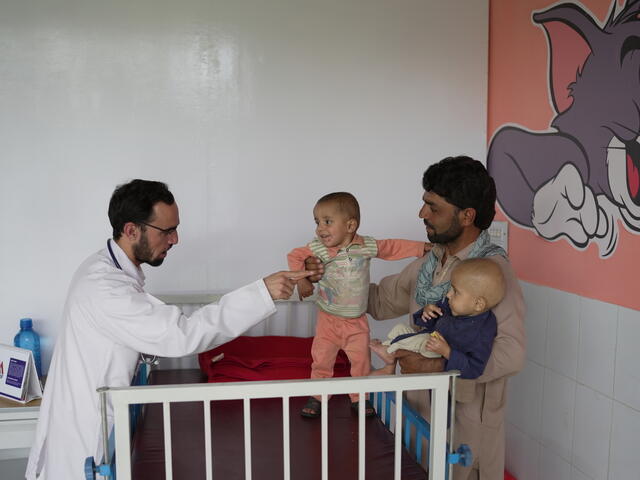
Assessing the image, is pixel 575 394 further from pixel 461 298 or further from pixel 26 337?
pixel 26 337

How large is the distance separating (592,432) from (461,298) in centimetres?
102

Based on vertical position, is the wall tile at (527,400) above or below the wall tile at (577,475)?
above

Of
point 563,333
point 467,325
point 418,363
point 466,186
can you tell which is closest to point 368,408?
point 418,363

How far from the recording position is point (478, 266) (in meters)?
1.55

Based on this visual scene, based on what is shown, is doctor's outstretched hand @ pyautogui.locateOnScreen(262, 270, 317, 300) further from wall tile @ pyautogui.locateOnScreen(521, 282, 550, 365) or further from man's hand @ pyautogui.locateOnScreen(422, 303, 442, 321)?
wall tile @ pyautogui.locateOnScreen(521, 282, 550, 365)

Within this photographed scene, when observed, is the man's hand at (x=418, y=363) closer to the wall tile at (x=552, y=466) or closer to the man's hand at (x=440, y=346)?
the man's hand at (x=440, y=346)

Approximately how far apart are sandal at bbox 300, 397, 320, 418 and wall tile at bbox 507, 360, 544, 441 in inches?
41.1

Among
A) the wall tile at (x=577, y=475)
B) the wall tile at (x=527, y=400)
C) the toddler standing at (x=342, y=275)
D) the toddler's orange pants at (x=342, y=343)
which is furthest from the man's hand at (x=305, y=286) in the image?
the wall tile at (x=577, y=475)

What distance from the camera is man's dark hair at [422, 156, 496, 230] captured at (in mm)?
1744

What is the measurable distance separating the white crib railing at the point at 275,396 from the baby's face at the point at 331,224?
641 millimetres

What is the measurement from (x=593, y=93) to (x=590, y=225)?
1.54 ft

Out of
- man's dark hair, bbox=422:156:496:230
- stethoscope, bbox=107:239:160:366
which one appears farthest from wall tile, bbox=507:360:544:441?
stethoscope, bbox=107:239:160:366

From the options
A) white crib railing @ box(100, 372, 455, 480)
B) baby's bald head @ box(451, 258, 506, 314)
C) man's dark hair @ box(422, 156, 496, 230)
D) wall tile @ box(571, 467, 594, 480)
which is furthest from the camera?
wall tile @ box(571, 467, 594, 480)

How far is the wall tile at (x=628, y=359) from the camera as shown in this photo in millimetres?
1951
